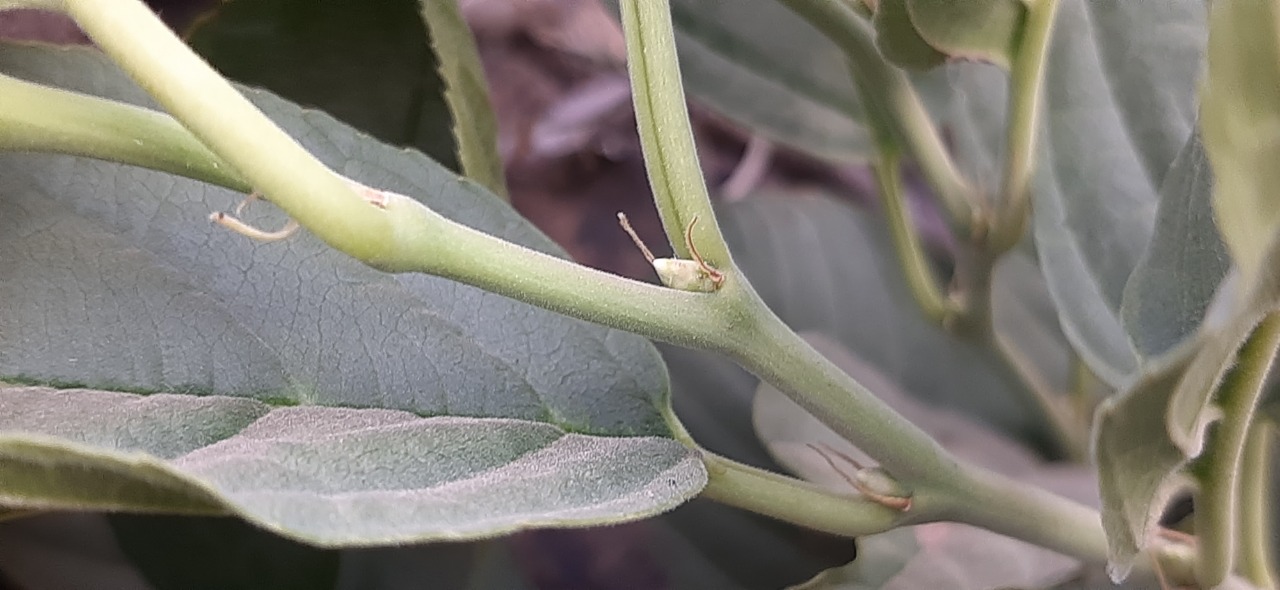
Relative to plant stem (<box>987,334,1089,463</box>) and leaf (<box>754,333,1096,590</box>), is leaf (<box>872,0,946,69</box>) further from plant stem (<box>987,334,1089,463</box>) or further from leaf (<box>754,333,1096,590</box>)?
plant stem (<box>987,334,1089,463</box>)

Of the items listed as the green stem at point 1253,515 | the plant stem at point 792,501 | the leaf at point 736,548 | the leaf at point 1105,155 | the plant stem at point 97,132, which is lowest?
the leaf at point 736,548

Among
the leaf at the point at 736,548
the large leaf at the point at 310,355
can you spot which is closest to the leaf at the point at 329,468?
the large leaf at the point at 310,355

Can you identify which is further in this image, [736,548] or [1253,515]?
[736,548]

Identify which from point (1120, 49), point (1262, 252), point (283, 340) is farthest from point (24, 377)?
point (1120, 49)

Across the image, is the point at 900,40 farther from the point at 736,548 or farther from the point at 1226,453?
the point at 736,548

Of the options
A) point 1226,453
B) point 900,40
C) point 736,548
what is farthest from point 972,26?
point 736,548

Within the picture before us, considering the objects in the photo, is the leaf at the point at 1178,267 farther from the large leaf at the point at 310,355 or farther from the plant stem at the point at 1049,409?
the plant stem at the point at 1049,409
